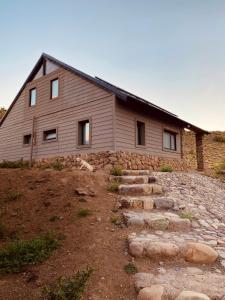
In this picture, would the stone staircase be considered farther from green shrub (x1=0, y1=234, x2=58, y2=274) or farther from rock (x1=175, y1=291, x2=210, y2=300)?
green shrub (x1=0, y1=234, x2=58, y2=274)

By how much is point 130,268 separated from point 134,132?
975cm

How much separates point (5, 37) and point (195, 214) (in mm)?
9096

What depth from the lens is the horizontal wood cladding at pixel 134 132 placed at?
491 inches

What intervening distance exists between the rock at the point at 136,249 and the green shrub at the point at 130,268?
29 cm

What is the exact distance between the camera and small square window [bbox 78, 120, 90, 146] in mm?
13525

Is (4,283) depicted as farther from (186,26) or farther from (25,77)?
(25,77)

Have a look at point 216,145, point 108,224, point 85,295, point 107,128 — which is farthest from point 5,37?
point 216,145

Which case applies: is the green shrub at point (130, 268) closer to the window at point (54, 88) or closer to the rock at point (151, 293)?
the rock at point (151, 293)

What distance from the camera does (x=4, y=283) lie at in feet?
12.3

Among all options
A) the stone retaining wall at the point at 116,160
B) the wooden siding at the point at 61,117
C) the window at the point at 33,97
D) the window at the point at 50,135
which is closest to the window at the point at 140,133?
the stone retaining wall at the point at 116,160

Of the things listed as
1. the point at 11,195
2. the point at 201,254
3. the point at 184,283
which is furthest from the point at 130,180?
the point at 184,283

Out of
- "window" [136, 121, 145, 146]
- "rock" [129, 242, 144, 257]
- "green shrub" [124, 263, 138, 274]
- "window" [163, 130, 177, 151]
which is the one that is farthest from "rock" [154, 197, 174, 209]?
"window" [163, 130, 177, 151]

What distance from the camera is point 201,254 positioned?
448 centimetres

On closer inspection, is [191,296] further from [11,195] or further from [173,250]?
[11,195]
